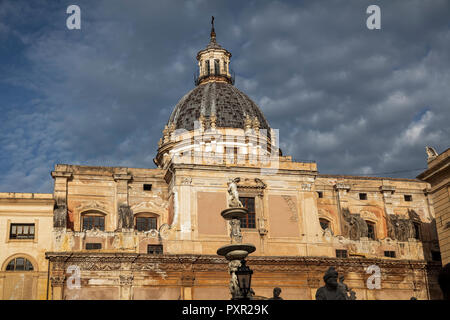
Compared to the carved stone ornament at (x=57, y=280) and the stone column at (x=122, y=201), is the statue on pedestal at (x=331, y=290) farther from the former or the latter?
the stone column at (x=122, y=201)

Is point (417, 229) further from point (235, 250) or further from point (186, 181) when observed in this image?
point (235, 250)

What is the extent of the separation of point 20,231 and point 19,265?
7.35ft

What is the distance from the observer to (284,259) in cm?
3931

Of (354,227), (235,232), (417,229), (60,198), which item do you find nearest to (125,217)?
(60,198)

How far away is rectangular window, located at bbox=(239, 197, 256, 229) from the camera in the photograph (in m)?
→ 40.7

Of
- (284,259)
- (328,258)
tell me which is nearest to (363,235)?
(328,258)

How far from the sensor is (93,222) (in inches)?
1656

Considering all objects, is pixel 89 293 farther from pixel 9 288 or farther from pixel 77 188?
pixel 77 188

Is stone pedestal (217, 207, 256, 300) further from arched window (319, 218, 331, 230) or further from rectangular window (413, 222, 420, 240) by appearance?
rectangular window (413, 222, 420, 240)

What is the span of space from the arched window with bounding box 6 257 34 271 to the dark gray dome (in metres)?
17.3

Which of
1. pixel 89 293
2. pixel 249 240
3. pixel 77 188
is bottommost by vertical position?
pixel 89 293

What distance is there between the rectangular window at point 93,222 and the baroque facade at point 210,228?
7 cm

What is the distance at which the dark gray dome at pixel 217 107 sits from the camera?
49875 mm
